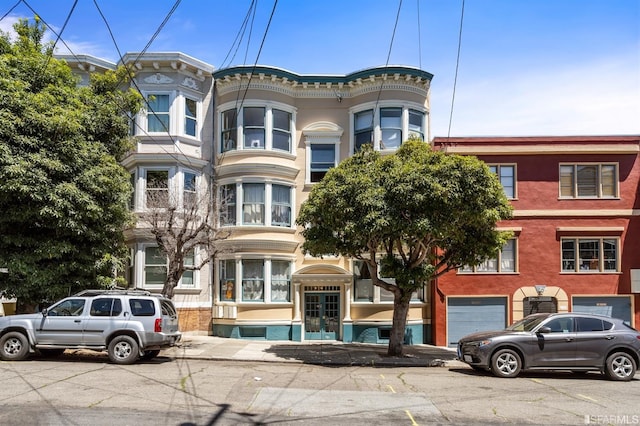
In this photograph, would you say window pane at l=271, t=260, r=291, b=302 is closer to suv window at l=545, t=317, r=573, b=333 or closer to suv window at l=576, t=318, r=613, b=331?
suv window at l=545, t=317, r=573, b=333

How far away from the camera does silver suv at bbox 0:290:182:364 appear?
47.2 ft

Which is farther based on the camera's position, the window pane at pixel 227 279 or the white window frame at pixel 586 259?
the window pane at pixel 227 279

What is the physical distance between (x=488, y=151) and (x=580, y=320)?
926cm

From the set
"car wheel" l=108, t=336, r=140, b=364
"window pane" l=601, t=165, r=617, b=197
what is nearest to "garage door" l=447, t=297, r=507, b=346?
"window pane" l=601, t=165, r=617, b=197

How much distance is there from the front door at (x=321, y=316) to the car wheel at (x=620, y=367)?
10888mm

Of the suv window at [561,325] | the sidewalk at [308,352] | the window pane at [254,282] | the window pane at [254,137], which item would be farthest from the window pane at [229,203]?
the suv window at [561,325]

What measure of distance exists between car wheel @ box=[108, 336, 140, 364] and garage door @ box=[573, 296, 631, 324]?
16.1 metres

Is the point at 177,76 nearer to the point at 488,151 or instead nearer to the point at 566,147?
the point at 488,151

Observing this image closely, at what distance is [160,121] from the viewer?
2252 cm

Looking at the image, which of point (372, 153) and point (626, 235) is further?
point (626, 235)

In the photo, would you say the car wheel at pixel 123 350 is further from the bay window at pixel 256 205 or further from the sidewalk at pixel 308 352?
the bay window at pixel 256 205

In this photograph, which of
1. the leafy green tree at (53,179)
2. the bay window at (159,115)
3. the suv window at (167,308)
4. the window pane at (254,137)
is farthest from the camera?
the window pane at (254,137)

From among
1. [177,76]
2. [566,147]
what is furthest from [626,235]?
[177,76]

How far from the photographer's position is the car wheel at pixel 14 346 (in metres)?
14.3
